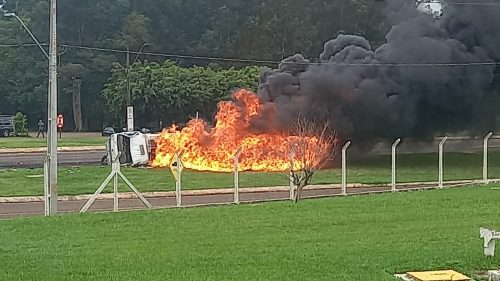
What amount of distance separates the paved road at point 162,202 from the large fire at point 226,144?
6354 mm

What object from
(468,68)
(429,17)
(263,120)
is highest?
(429,17)

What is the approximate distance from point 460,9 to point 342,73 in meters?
7.32

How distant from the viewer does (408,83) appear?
37.2 metres

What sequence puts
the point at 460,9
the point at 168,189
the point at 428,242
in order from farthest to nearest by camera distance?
the point at 460,9 → the point at 168,189 → the point at 428,242

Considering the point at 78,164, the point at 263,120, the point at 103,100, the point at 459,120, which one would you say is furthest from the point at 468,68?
the point at 103,100

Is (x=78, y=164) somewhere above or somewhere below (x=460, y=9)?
below

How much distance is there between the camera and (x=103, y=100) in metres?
72.7

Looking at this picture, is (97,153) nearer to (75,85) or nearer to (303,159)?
(303,159)

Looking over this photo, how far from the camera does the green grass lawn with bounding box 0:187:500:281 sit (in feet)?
32.5

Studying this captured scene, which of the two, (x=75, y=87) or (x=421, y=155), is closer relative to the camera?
(x=421, y=155)

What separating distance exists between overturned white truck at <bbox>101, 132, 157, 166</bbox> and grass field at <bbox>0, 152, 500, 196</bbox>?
1.54 metres

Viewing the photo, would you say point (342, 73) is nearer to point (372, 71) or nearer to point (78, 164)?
point (372, 71)

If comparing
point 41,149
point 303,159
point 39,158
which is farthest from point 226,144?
point 41,149

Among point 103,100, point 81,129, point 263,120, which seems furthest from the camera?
point 81,129
